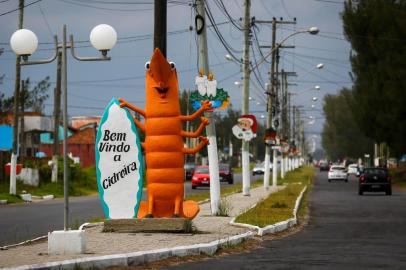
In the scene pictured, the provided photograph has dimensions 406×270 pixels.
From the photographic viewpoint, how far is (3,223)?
2612 cm

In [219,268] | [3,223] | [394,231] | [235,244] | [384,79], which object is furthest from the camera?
[384,79]

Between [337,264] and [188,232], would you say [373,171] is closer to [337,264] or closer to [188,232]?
[188,232]

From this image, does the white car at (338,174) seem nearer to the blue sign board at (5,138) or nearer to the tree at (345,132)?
the tree at (345,132)

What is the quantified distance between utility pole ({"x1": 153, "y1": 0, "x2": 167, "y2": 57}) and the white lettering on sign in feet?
7.07

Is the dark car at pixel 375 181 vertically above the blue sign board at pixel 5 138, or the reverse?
the blue sign board at pixel 5 138

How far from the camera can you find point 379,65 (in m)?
70.0

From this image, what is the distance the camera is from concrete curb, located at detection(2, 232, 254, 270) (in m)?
12.6

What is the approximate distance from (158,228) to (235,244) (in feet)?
6.27

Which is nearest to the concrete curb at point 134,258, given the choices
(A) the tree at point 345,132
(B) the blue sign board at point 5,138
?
(B) the blue sign board at point 5,138

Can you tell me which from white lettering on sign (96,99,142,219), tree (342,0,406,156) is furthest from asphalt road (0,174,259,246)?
tree (342,0,406,156)

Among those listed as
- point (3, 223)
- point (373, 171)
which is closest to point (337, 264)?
point (3, 223)

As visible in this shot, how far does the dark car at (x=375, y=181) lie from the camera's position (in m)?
52.2

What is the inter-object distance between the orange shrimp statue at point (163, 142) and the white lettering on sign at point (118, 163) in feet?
1.15

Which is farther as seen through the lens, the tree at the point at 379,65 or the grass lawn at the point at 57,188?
the tree at the point at 379,65
